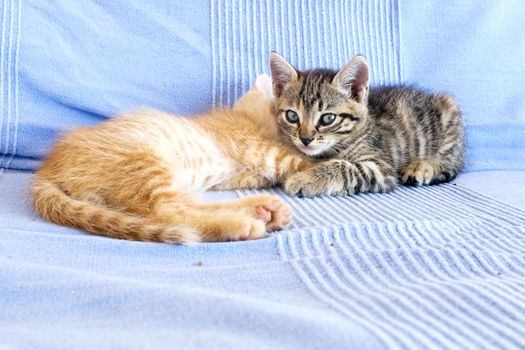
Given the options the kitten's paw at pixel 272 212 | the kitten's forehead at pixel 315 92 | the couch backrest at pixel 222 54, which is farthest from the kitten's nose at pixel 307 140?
the kitten's paw at pixel 272 212

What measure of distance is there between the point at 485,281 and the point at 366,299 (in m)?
0.23

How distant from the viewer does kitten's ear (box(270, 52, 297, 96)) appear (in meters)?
1.86

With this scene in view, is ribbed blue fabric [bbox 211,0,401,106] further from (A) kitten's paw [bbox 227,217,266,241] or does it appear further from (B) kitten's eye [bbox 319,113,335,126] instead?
(A) kitten's paw [bbox 227,217,266,241]

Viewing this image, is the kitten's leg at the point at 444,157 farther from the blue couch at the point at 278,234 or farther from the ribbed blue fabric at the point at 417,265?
the ribbed blue fabric at the point at 417,265

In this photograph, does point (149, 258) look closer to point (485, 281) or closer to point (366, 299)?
point (366, 299)

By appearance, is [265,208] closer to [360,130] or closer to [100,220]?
[100,220]

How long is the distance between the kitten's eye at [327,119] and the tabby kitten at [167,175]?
14 centimetres

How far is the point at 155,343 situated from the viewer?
731mm

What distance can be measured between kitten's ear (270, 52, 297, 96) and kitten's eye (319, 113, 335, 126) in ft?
0.57

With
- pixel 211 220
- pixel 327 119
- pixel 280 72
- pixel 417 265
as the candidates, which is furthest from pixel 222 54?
pixel 417 265

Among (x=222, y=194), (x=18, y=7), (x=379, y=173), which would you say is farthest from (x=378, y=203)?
(x=18, y=7)

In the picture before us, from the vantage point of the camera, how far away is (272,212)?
1324 millimetres

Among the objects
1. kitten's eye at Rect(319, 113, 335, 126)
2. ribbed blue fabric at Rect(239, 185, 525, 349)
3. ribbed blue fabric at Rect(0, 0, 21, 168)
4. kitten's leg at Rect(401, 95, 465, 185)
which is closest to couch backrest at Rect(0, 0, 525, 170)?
ribbed blue fabric at Rect(0, 0, 21, 168)

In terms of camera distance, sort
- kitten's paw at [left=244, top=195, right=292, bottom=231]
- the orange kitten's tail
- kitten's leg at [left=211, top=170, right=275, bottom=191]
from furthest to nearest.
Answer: kitten's leg at [left=211, top=170, right=275, bottom=191], kitten's paw at [left=244, top=195, right=292, bottom=231], the orange kitten's tail
